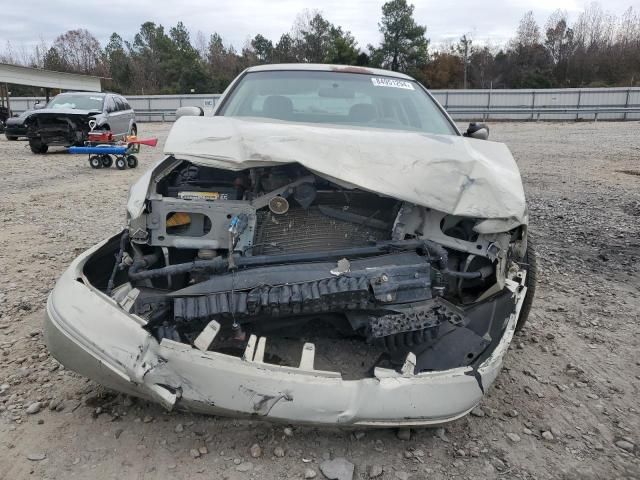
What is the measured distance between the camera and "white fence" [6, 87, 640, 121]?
2427 centimetres

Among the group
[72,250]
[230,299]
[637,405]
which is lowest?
[637,405]

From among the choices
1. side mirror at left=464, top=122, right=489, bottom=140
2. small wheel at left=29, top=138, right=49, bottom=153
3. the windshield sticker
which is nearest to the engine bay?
side mirror at left=464, top=122, right=489, bottom=140

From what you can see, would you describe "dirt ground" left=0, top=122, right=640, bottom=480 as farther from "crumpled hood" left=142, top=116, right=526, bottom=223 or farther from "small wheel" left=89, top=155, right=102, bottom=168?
"small wheel" left=89, top=155, right=102, bottom=168

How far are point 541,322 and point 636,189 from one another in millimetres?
5604

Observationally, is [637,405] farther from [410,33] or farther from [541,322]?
[410,33]

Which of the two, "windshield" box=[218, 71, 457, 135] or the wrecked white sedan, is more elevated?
"windshield" box=[218, 71, 457, 135]

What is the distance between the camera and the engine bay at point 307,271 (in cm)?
220

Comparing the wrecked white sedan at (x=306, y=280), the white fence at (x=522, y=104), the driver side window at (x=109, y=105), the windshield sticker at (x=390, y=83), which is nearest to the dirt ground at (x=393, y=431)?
the wrecked white sedan at (x=306, y=280)

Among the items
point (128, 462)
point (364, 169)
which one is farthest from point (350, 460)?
point (364, 169)

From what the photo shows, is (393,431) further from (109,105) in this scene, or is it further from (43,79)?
(43,79)

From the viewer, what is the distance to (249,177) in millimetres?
2707

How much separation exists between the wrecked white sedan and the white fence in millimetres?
23088

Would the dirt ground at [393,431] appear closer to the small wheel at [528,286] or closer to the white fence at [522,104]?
the small wheel at [528,286]

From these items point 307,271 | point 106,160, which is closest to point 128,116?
point 106,160
